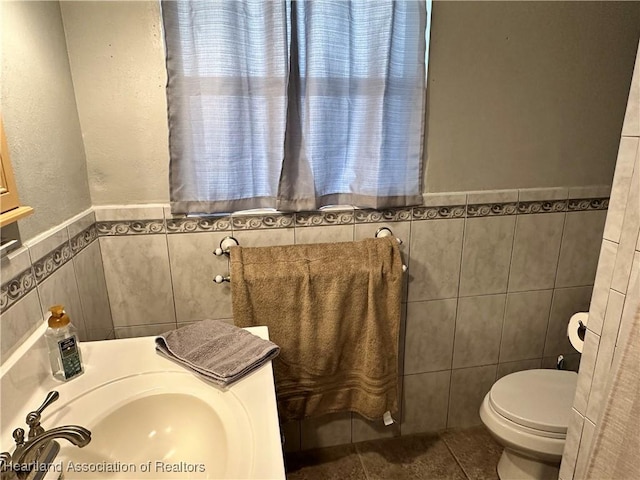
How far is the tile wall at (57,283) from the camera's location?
0.90 m

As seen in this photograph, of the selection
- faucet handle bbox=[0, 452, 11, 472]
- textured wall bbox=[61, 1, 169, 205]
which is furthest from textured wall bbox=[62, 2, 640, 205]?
faucet handle bbox=[0, 452, 11, 472]

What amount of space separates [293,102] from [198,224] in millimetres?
545

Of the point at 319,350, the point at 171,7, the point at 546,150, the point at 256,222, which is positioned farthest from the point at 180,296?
the point at 546,150

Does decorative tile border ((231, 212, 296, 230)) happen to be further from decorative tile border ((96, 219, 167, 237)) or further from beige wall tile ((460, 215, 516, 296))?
beige wall tile ((460, 215, 516, 296))

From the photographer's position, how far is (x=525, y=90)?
5.32ft

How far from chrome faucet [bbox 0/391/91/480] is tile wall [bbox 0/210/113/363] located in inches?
9.2

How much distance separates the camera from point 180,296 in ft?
5.16

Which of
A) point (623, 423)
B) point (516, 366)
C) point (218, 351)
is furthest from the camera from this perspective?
point (516, 366)

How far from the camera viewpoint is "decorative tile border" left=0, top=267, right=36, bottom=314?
34.6 inches

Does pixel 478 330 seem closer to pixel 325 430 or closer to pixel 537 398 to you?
pixel 537 398

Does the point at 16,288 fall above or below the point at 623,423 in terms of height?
above

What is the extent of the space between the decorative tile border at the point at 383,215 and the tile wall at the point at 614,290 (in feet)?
2.36

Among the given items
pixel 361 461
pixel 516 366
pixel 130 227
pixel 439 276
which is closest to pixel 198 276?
pixel 130 227

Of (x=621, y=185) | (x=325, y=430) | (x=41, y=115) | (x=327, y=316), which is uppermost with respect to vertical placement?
(x=41, y=115)
